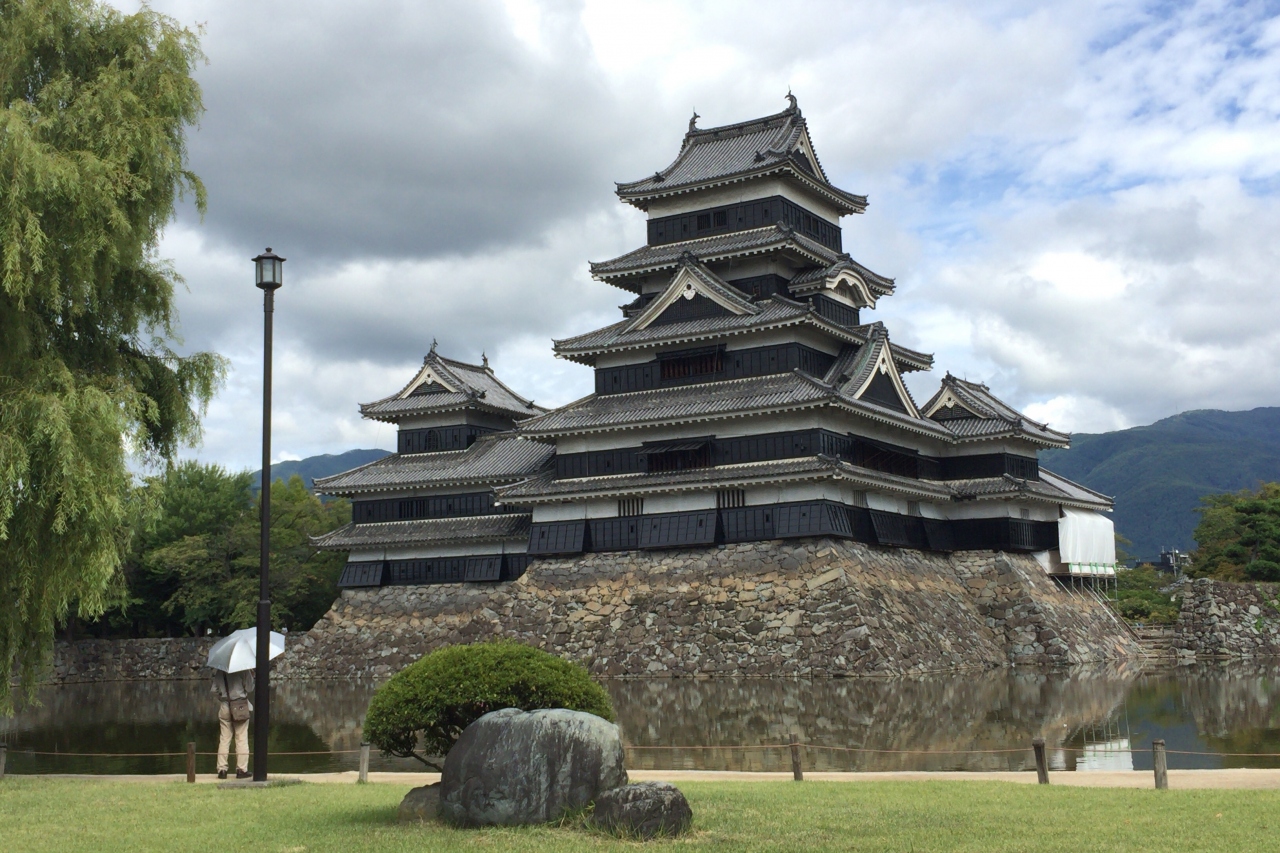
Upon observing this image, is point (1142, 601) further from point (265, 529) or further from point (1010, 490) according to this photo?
point (265, 529)

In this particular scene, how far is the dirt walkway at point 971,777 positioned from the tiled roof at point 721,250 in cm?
2828

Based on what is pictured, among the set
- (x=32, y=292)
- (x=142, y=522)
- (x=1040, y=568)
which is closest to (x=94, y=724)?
(x=142, y=522)

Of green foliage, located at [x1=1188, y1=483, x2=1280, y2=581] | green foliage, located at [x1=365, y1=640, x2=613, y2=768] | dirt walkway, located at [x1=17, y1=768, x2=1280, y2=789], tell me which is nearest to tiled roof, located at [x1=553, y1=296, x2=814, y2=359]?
green foliage, located at [x1=1188, y1=483, x2=1280, y2=581]

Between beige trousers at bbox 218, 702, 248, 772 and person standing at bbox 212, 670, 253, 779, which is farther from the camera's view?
person standing at bbox 212, 670, 253, 779

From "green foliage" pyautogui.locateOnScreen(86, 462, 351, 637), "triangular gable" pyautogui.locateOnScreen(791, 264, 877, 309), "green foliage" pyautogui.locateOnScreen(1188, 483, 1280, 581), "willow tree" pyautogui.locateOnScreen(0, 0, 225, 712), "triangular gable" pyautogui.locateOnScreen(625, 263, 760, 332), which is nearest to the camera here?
"willow tree" pyautogui.locateOnScreen(0, 0, 225, 712)

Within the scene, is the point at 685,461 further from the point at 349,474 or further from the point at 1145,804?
the point at 1145,804

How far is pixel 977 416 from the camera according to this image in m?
47.1

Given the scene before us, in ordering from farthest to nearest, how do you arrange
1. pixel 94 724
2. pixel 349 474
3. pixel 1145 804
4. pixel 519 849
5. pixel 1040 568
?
pixel 349 474 → pixel 1040 568 → pixel 94 724 → pixel 1145 804 → pixel 519 849

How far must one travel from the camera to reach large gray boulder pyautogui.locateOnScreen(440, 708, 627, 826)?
1248cm

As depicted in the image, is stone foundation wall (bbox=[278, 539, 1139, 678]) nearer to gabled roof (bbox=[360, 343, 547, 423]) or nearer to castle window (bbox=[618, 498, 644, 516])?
castle window (bbox=[618, 498, 644, 516])

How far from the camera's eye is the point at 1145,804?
517 inches

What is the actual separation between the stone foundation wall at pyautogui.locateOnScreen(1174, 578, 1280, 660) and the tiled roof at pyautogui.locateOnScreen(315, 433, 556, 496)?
81.9ft

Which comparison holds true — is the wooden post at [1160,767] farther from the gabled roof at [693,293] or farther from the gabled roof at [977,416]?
the gabled roof at [977,416]

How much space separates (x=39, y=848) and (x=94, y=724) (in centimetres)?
2396
